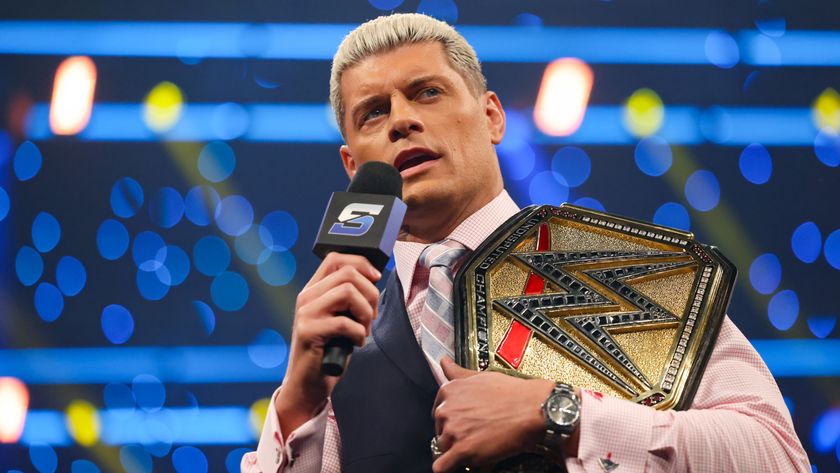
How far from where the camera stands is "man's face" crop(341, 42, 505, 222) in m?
1.56

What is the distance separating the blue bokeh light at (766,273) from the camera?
91.3 inches

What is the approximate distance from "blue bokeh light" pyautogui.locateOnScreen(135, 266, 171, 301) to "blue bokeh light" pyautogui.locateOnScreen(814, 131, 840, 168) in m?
1.66

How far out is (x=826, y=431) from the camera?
7.32 feet

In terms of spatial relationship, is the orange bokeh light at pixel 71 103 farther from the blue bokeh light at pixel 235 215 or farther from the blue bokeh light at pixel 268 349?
the blue bokeh light at pixel 268 349

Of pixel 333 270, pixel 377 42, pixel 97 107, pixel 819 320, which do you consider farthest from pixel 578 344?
pixel 97 107

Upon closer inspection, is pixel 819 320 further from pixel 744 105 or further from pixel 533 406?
pixel 533 406

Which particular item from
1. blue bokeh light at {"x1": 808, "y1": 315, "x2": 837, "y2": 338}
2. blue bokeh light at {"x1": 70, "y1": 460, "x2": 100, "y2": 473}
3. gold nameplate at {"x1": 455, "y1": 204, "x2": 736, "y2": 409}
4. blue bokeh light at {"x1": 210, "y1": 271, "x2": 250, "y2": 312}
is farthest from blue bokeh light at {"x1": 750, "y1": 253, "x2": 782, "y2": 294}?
blue bokeh light at {"x1": 70, "y1": 460, "x2": 100, "y2": 473}

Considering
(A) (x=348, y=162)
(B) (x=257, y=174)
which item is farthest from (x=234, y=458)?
(A) (x=348, y=162)

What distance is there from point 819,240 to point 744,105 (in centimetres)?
39

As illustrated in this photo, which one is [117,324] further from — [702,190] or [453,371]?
[702,190]

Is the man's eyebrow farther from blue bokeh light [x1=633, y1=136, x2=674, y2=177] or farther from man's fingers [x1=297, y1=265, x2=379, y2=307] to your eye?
blue bokeh light [x1=633, y1=136, x2=674, y2=177]

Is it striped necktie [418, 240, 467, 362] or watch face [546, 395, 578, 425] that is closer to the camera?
watch face [546, 395, 578, 425]

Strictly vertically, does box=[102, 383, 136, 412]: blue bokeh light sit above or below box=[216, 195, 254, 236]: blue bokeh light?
below

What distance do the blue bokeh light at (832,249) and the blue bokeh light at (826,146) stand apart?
21 cm
